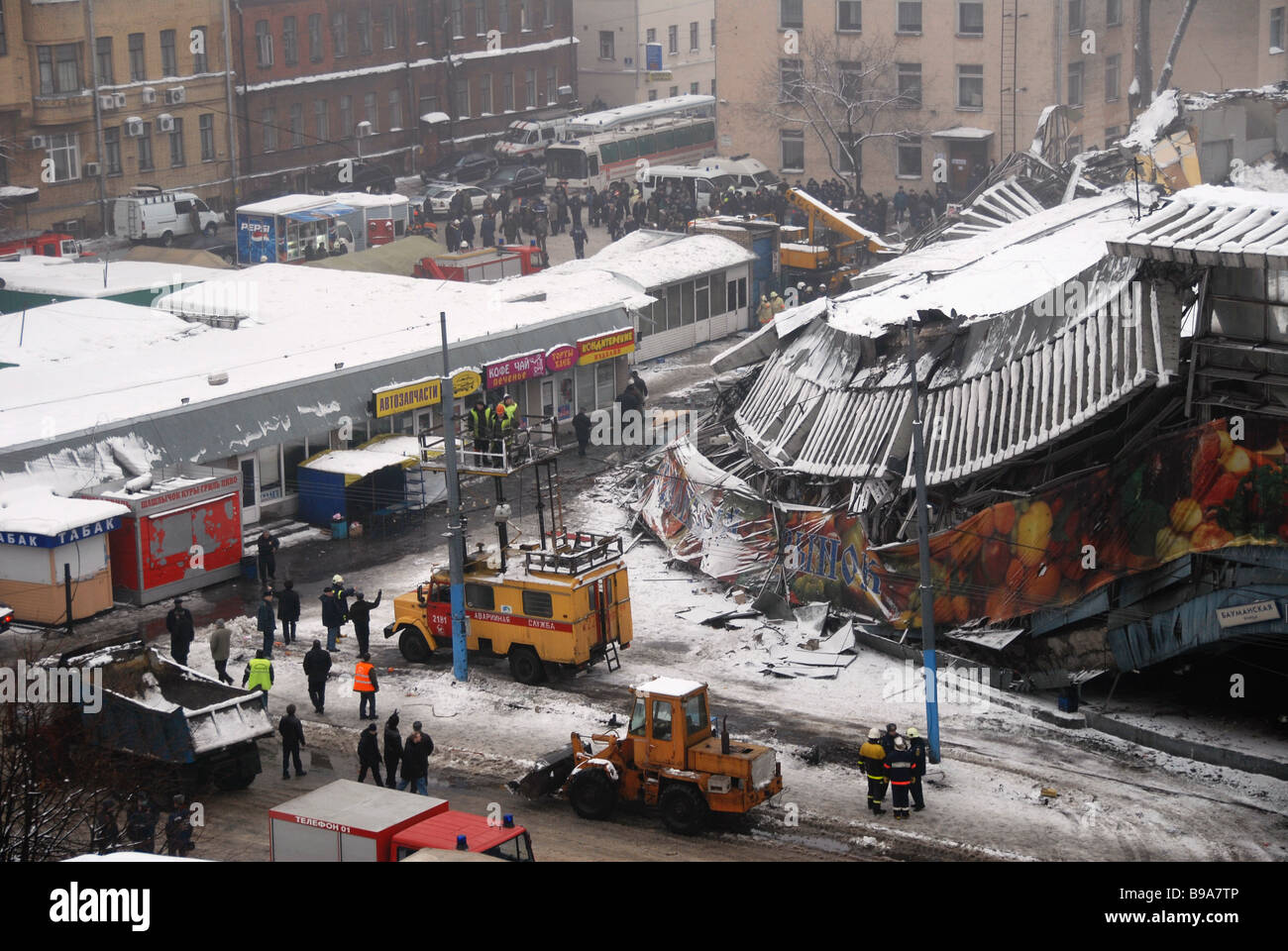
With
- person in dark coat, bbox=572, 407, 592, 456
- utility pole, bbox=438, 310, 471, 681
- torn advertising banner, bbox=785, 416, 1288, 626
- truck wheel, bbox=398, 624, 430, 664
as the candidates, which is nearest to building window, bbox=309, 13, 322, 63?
person in dark coat, bbox=572, 407, 592, 456

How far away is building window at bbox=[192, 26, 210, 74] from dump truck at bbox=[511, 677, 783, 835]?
5233cm

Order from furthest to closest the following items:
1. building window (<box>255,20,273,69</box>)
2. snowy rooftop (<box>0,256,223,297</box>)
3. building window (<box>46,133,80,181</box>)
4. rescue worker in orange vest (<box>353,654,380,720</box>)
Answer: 1. building window (<box>255,20,273,69</box>)
2. building window (<box>46,133,80,181</box>)
3. snowy rooftop (<box>0,256,223,297</box>)
4. rescue worker in orange vest (<box>353,654,380,720</box>)

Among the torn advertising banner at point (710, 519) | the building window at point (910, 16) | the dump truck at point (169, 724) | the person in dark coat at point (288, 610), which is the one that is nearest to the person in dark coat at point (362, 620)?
the person in dark coat at point (288, 610)

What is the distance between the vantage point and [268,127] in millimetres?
72188

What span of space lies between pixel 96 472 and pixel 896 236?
3585cm

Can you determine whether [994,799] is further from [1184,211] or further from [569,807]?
[1184,211]

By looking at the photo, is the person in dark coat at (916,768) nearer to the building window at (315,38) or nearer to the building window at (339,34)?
the building window at (315,38)

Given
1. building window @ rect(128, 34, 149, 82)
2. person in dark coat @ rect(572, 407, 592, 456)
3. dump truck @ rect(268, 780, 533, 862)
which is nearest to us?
dump truck @ rect(268, 780, 533, 862)

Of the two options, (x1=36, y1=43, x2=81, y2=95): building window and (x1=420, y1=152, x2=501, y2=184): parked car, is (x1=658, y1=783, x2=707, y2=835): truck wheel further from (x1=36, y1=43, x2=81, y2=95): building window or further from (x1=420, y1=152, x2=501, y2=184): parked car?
(x1=420, y1=152, x2=501, y2=184): parked car

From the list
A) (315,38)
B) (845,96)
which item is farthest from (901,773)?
(315,38)

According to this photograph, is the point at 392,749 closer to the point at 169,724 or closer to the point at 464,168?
the point at 169,724

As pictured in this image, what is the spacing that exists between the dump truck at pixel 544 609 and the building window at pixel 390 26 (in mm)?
52784

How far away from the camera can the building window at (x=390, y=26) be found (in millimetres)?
76875

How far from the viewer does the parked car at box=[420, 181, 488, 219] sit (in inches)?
2662
